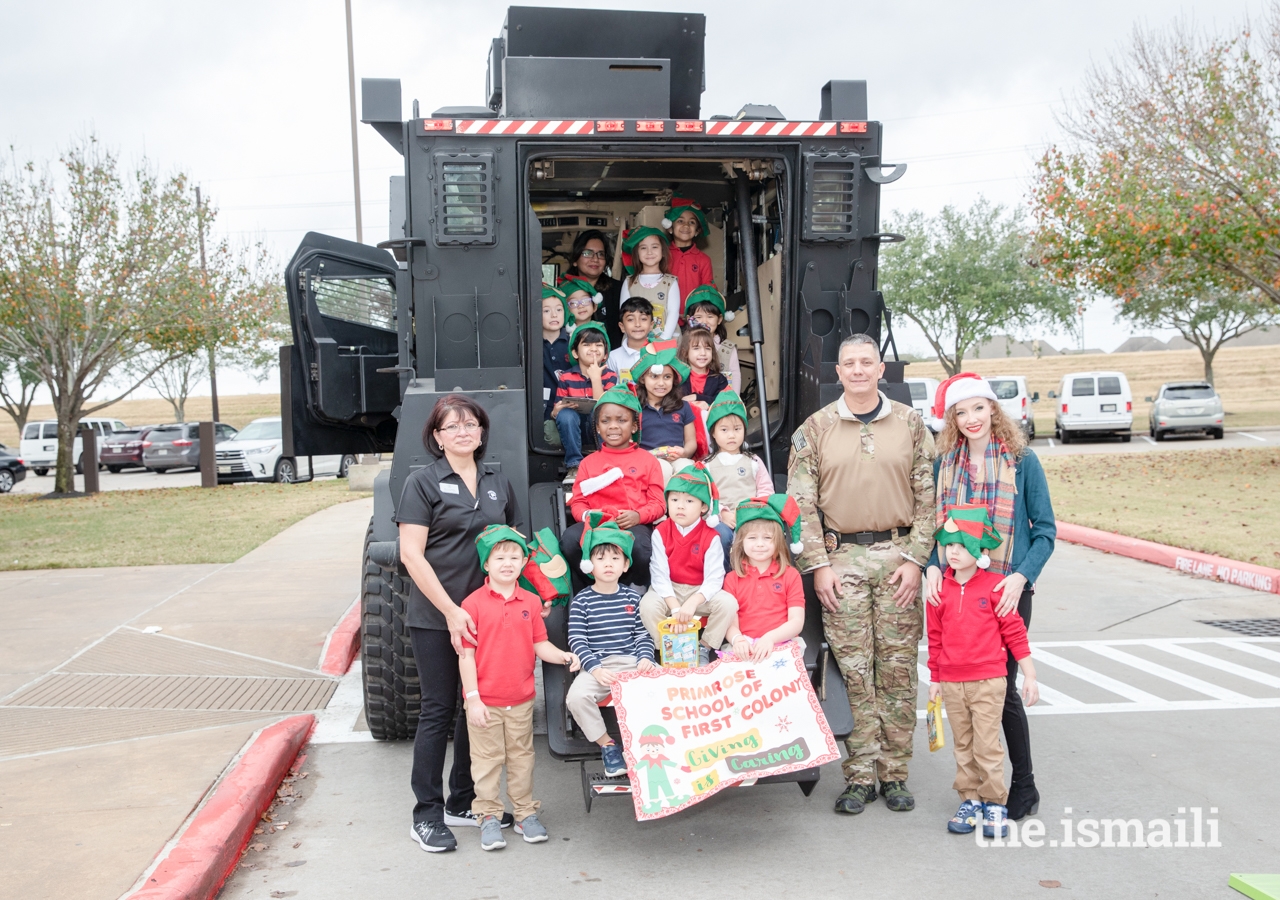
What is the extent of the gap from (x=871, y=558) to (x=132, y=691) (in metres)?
4.39

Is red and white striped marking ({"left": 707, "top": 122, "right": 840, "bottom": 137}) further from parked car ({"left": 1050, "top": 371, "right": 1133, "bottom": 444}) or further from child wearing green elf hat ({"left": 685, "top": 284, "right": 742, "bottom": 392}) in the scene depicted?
parked car ({"left": 1050, "top": 371, "right": 1133, "bottom": 444})

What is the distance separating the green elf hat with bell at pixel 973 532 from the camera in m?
4.10

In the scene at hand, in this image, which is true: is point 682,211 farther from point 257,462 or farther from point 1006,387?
point 1006,387

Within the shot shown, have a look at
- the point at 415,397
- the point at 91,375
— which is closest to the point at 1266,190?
the point at 415,397

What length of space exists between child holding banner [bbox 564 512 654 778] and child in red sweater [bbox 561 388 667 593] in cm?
34

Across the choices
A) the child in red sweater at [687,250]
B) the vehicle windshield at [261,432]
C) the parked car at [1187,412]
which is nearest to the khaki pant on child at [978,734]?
the child in red sweater at [687,250]

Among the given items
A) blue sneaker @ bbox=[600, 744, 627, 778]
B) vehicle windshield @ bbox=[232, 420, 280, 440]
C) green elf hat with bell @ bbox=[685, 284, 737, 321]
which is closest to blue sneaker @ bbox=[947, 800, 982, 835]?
blue sneaker @ bbox=[600, 744, 627, 778]

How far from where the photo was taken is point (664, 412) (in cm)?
541

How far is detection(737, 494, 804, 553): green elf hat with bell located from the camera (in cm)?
434

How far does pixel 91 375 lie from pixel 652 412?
21.5 metres

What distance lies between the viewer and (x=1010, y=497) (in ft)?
13.8

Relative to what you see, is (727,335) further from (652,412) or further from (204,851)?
(204,851)

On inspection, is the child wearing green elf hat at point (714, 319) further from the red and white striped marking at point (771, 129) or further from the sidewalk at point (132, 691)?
the sidewalk at point (132, 691)

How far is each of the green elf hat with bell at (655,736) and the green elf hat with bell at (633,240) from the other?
11.6 feet
